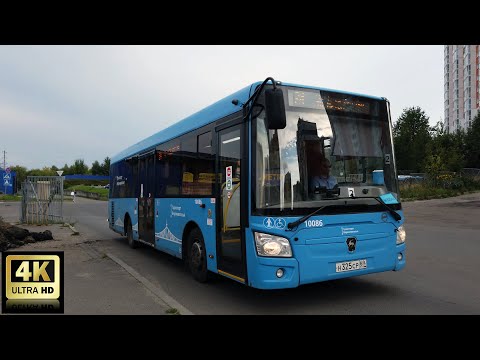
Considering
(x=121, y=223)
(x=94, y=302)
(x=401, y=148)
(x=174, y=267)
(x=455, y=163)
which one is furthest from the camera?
(x=401, y=148)

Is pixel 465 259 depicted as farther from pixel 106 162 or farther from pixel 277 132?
pixel 106 162

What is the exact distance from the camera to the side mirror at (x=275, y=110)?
4.99 m

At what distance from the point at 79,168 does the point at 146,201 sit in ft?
449

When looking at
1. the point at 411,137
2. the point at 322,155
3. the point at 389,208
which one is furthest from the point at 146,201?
the point at 411,137

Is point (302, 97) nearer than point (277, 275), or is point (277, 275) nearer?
point (277, 275)

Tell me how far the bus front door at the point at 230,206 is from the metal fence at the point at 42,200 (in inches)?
587

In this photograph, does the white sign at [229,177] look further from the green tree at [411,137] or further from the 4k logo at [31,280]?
the green tree at [411,137]

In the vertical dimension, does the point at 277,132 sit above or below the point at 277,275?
above

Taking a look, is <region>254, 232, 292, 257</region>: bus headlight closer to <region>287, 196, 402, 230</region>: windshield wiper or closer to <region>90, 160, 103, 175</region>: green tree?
<region>287, 196, 402, 230</region>: windshield wiper

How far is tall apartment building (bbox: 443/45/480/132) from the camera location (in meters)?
90.9

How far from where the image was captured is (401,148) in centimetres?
6556
